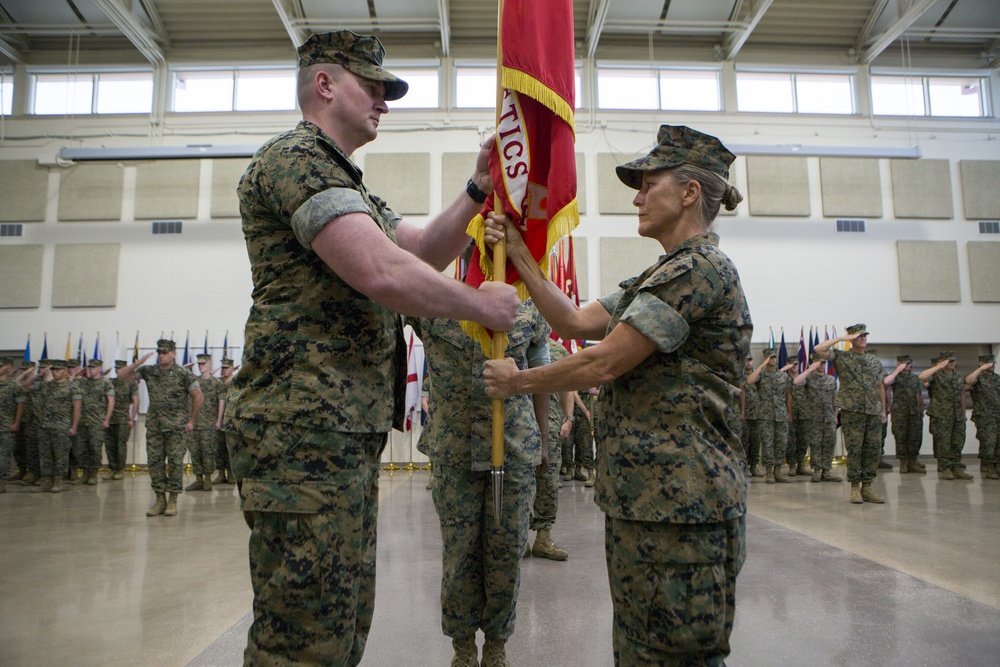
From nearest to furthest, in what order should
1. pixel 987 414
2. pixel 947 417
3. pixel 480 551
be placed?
pixel 480 551 < pixel 947 417 < pixel 987 414

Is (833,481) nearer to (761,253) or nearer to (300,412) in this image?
(761,253)

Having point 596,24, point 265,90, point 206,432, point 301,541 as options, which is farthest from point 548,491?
point 265,90

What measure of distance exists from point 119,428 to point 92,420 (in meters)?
0.65

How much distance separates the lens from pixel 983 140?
1233 cm

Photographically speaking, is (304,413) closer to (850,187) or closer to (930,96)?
(850,187)

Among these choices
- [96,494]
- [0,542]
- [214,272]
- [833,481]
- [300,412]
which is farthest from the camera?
[214,272]

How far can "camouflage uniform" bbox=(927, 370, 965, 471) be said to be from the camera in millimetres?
8727

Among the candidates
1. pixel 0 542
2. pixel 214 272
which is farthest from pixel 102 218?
pixel 0 542

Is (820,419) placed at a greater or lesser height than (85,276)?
lesser

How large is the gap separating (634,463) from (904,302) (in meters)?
12.4

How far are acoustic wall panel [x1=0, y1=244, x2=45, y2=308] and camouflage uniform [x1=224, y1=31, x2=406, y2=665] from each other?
12.7 metres

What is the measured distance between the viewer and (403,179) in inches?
460

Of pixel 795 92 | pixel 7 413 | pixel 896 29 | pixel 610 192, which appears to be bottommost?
pixel 7 413

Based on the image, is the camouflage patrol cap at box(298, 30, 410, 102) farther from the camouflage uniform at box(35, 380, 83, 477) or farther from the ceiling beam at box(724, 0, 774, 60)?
the ceiling beam at box(724, 0, 774, 60)
